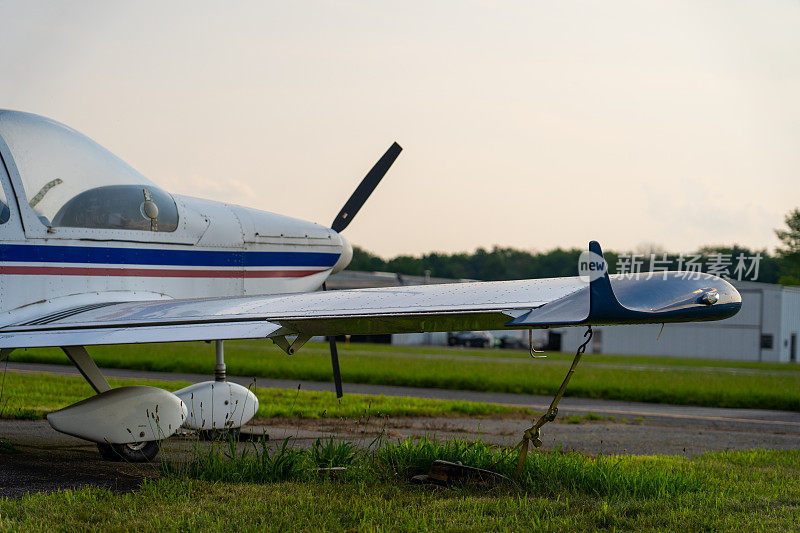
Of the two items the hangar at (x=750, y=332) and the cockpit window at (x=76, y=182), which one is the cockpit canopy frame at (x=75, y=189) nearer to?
the cockpit window at (x=76, y=182)

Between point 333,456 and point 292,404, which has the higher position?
point 333,456

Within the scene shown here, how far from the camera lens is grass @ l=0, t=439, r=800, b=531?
480 cm

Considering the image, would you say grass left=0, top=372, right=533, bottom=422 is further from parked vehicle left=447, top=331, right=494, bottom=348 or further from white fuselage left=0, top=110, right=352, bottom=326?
parked vehicle left=447, top=331, right=494, bottom=348

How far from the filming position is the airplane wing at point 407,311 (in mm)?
4246

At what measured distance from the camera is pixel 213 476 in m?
5.91

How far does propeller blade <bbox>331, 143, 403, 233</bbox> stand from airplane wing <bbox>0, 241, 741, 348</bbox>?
3499 mm

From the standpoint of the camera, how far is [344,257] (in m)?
9.64

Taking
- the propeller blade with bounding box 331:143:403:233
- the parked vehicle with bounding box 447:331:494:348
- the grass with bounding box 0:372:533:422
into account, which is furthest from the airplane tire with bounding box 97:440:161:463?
the parked vehicle with bounding box 447:331:494:348

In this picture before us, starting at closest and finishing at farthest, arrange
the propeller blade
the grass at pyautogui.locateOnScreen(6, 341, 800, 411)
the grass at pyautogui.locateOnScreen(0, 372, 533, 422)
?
1. the propeller blade
2. the grass at pyautogui.locateOnScreen(0, 372, 533, 422)
3. the grass at pyautogui.locateOnScreen(6, 341, 800, 411)

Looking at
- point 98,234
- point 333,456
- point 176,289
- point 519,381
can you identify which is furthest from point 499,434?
point 519,381

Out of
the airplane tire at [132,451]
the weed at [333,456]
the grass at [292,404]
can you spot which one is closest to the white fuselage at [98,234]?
the airplane tire at [132,451]

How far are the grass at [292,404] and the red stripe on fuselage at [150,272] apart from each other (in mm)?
2631

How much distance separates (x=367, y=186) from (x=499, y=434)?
11.4 ft
